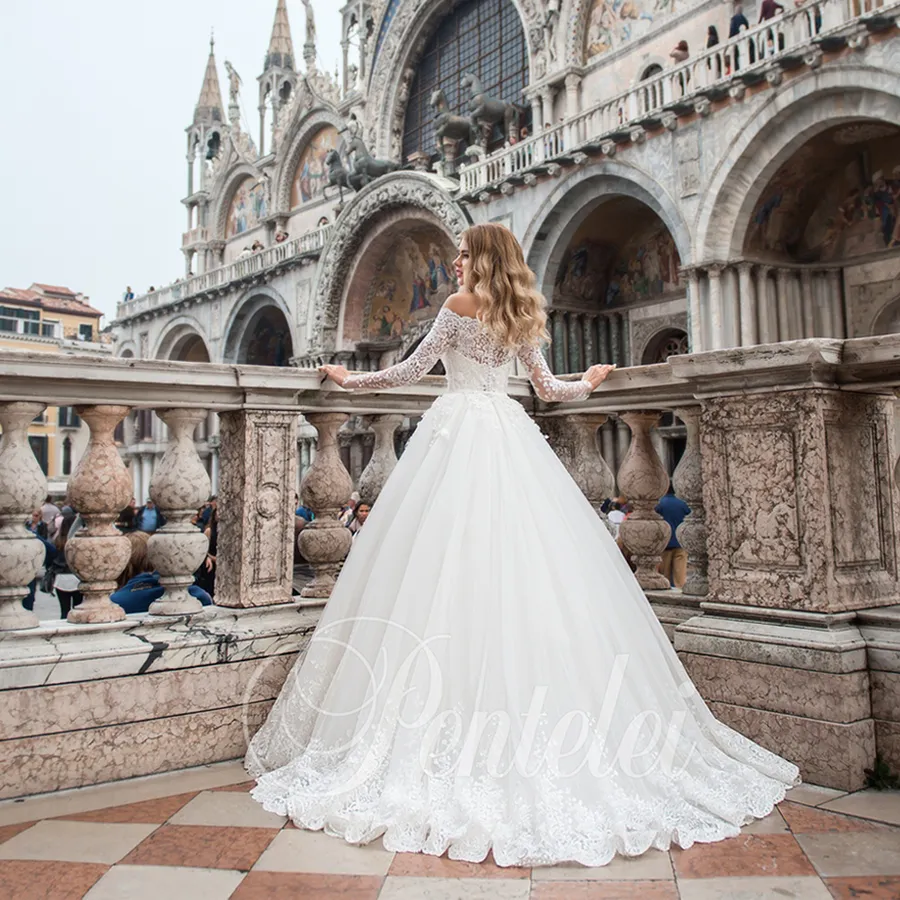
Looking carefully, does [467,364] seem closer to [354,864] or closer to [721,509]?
[721,509]

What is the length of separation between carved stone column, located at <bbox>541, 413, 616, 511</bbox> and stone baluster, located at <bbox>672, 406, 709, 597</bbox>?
406mm

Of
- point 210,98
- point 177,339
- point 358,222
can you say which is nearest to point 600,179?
point 358,222

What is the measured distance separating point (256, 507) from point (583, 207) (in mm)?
10806

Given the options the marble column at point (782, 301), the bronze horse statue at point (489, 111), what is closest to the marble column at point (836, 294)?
the marble column at point (782, 301)

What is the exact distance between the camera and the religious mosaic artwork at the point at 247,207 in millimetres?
24938

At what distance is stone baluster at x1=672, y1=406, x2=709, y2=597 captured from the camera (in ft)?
10.1

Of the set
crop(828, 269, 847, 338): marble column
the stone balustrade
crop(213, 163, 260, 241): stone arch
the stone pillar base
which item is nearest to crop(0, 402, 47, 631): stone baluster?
the stone balustrade

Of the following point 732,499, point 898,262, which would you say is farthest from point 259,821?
point 898,262

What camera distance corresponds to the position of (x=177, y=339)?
2431 centimetres

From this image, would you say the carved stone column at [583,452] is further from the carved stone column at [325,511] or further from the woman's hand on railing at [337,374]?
the woman's hand on railing at [337,374]

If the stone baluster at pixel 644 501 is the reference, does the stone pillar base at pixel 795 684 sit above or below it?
below

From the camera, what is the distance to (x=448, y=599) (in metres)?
2.33

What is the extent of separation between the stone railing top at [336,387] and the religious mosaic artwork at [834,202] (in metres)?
8.68

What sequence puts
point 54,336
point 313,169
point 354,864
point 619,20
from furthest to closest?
point 54,336 → point 313,169 → point 619,20 → point 354,864
